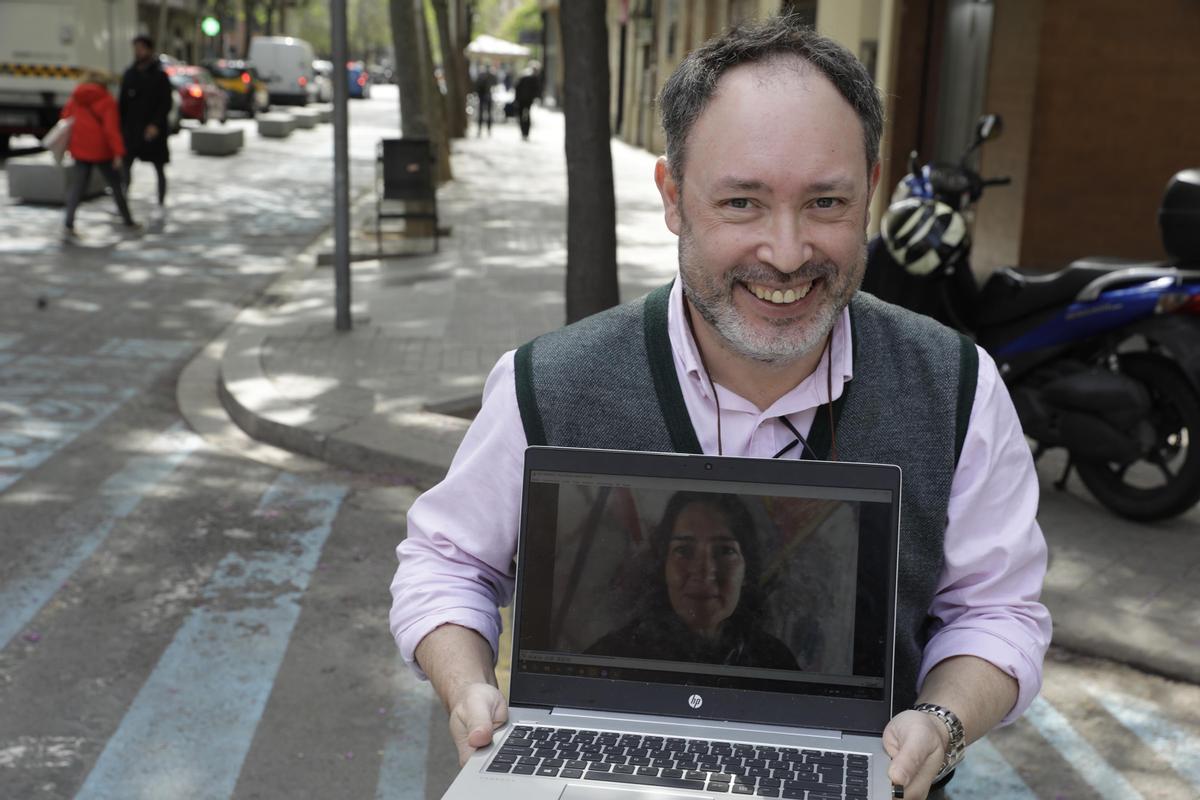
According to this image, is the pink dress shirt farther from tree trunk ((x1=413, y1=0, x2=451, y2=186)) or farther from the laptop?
tree trunk ((x1=413, y1=0, x2=451, y2=186))

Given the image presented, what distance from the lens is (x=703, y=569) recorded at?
2.03 meters

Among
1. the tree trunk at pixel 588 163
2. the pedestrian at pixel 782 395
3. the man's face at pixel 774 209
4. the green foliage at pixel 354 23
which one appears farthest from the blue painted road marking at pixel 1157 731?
the green foliage at pixel 354 23

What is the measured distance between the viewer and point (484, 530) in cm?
224

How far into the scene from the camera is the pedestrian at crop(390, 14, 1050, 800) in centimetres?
202

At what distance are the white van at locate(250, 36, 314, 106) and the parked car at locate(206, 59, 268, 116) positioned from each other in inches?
268

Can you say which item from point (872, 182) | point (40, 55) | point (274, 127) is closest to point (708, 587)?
point (872, 182)

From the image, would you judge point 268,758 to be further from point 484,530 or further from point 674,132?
point 674,132

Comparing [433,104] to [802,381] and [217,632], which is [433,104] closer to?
[217,632]

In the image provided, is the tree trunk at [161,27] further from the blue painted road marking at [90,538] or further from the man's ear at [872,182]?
the man's ear at [872,182]

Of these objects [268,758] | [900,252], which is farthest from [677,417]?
[900,252]

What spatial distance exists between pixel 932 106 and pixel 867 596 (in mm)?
12885

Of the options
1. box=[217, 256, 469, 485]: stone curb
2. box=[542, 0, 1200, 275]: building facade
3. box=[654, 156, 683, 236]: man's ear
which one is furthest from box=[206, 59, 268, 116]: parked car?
box=[654, 156, 683, 236]: man's ear

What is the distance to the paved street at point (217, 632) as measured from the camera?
4.16m

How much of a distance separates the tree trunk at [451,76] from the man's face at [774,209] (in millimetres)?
24014
